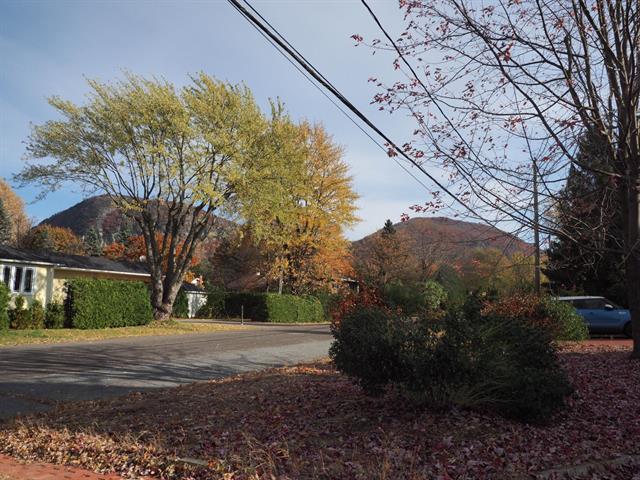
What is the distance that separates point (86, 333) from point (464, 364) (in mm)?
19565

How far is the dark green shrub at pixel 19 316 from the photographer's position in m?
22.7

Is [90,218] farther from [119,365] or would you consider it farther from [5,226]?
[119,365]

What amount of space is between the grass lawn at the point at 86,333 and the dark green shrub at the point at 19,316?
1.60 m

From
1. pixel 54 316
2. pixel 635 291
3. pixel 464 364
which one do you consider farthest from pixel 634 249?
pixel 54 316

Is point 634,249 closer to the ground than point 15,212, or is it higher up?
closer to the ground

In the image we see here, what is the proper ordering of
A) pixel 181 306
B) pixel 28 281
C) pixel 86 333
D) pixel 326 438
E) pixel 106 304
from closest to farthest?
1. pixel 326 438
2. pixel 86 333
3. pixel 106 304
4. pixel 28 281
5. pixel 181 306

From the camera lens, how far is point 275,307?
38.7m

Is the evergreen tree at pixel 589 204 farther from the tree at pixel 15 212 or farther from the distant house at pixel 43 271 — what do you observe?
the tree at pixel 15 212

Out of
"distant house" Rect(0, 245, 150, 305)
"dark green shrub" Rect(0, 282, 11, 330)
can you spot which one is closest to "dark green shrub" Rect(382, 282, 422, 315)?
"dark green shrub" Rect(0, 282, 11, 330)

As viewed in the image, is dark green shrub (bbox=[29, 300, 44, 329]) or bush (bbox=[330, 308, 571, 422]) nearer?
bush (bbox=[330, 308, 571, 422])

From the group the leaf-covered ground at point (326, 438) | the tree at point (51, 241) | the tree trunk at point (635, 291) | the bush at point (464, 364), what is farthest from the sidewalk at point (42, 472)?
the tree at point (51, 241)

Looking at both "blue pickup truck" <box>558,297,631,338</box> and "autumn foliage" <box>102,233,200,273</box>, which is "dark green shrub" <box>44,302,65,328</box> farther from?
"autumn foliage" <box>102,233,200,273</box>

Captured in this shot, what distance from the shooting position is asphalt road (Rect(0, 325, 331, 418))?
8797 mm

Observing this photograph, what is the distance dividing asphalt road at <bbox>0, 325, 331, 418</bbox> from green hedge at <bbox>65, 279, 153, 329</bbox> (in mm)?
5845
